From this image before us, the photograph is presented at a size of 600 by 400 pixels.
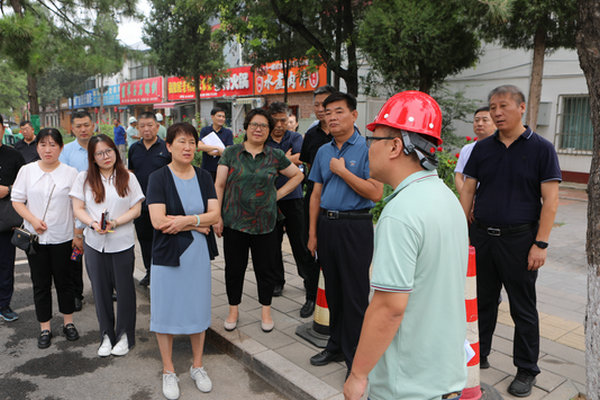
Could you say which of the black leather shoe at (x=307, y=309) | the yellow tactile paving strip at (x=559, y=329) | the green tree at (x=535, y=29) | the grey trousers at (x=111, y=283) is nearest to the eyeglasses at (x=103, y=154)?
the grey trousers at (x=111, y=283)

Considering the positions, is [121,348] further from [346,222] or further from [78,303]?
[346,222]

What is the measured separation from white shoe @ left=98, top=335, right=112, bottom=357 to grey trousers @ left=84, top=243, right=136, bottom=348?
43 mm

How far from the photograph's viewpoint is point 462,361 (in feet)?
5.67

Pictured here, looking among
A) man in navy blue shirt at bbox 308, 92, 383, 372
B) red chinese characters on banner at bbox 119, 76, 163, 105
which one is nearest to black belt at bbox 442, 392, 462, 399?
man in navy blue shirt at bbox 308, 92, 383, 372

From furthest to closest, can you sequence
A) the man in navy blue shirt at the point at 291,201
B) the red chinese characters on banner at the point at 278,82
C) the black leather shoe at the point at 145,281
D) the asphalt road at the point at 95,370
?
1. the red chinese characters on banner at the point at 278,82
2. the black leather shoe at the point at 145,281
3. the man in navy blue shirt at the point at 291,201
4. the asphalt road at the point at 95,370

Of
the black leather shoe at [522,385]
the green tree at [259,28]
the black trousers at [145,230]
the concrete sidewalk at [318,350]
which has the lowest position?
the concrete sidewalk at [318,350]

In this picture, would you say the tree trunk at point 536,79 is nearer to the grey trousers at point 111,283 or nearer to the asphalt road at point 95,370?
the asphalt road at point 95,370

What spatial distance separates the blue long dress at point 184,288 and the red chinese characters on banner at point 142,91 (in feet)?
114

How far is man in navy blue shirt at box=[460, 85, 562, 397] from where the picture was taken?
10.2ft

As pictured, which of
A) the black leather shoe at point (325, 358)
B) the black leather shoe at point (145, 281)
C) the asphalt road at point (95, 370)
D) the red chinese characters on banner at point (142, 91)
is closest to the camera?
the asphalt road at point (95, 370)

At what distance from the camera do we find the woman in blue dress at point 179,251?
11.0ft

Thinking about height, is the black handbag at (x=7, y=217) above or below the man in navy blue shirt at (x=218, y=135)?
below

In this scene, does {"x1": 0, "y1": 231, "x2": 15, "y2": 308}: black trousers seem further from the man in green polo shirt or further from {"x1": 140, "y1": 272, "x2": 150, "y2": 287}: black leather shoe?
the man in green polo shirt

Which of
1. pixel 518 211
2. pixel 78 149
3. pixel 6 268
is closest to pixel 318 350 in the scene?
pixel 518 211
